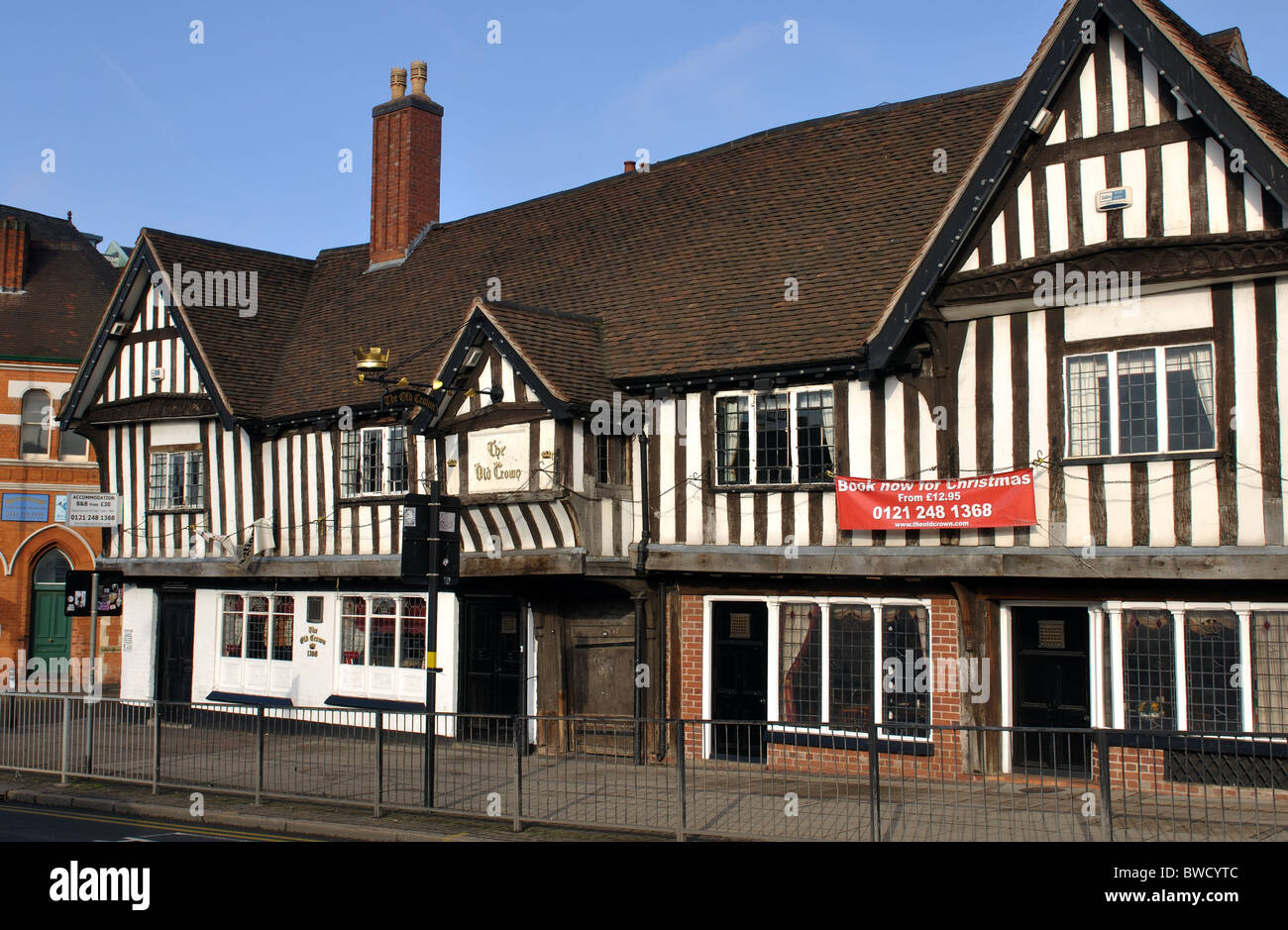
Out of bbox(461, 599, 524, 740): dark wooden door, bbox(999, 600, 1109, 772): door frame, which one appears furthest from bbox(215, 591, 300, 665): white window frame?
bbox(999, 600, 1109, 772): door frame

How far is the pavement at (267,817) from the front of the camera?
41.2 ft

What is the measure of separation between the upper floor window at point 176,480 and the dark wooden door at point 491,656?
6883 mm

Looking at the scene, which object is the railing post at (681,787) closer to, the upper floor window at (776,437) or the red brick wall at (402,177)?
the upper floor window at (776,437)

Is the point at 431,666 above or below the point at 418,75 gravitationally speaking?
below

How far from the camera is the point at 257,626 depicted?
77.7ft

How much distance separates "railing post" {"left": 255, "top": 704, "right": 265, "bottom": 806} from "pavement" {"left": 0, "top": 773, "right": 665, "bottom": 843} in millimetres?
168

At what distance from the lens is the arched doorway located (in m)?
32.5

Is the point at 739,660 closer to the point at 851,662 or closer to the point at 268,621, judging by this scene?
the point at 851,662

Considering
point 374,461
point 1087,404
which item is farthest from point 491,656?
point 1087,404

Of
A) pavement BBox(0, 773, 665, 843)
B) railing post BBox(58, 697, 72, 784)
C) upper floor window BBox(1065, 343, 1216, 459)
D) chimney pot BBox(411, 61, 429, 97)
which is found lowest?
pavement BBox(0, 773, 665, 843)

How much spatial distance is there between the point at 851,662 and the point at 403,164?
1557cm

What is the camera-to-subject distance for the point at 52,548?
3262cm

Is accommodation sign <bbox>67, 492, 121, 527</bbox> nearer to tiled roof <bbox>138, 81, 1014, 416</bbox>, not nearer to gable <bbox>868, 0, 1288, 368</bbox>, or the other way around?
tiled roof <bbox>138, 81, 1014, 416</bbox>
